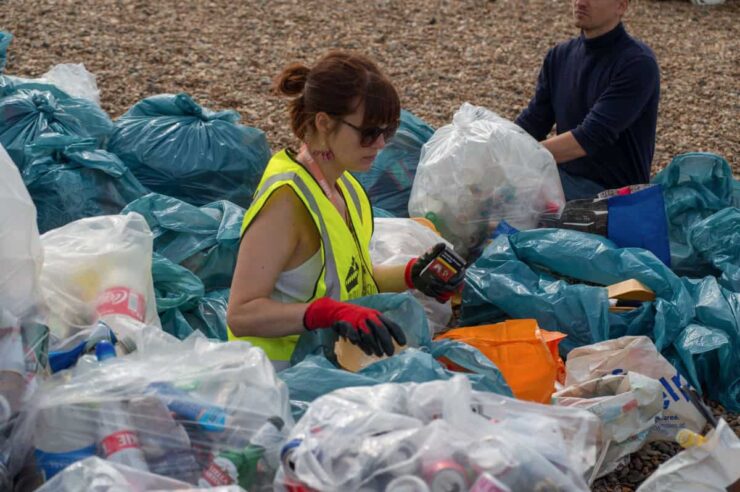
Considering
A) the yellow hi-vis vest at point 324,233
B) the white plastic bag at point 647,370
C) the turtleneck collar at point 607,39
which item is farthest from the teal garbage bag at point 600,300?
the turtleneck collar at point 607,39

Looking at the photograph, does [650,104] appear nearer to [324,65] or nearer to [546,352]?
[546,352]

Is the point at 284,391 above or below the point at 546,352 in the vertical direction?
above

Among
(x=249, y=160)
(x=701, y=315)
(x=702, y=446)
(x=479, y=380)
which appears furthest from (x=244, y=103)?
(x=702, y=446)

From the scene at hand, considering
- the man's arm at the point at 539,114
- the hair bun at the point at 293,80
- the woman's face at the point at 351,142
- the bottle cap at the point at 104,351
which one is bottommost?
the man's arm at the point at 539,114

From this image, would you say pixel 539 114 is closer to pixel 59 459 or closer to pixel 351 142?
pixel 351 142

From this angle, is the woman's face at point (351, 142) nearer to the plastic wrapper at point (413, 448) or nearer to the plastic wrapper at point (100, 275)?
the plastic wrapper at point (100, 275)

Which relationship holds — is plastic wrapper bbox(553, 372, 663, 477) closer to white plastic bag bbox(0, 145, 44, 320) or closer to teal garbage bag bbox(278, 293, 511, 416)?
teal garbage bag bbox(278, 293, 511, 416)

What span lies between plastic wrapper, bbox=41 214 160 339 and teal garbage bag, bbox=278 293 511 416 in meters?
0.48

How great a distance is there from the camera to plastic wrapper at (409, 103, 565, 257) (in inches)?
156

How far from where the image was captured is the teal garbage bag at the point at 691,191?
407 centimetres

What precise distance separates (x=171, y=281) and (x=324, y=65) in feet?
3.61

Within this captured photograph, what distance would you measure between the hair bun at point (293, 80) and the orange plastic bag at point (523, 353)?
2.99 feet

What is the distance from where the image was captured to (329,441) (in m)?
1.83

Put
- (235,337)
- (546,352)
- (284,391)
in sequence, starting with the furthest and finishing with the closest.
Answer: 1. (546,352)
2. (235,337)
3. (284,391)
